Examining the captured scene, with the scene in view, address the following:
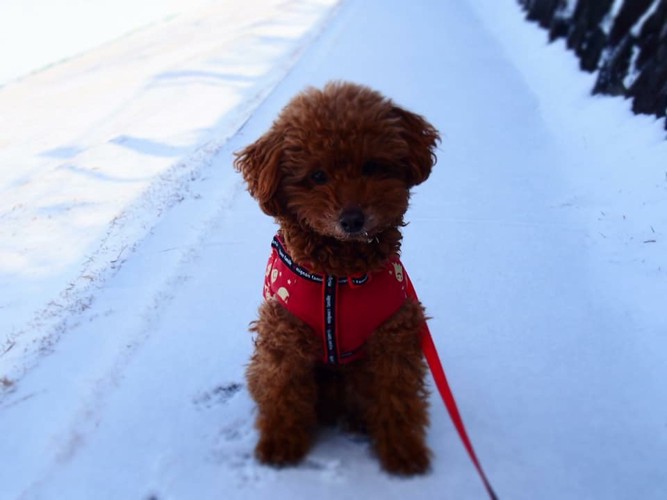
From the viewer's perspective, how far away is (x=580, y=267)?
3.01 meters

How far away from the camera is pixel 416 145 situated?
194cm

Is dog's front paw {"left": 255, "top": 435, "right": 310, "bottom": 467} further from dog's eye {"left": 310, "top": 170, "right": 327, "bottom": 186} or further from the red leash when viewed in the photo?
dog's eye {"left": 310, "top": 170, "right": 327, "bottom": 186}

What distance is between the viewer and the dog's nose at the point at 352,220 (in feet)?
5.66

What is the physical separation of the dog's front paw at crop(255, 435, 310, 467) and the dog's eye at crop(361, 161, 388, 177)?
942 mm

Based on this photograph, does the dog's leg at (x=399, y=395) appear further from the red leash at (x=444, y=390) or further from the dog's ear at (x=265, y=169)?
the dog's ear at (x=265, y=169)

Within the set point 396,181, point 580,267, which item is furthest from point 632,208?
point 396,181

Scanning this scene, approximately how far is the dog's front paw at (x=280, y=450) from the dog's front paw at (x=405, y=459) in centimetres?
29

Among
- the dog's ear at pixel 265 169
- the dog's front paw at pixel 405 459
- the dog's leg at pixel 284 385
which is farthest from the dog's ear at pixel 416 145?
the dog's front paw at pixel 405 459

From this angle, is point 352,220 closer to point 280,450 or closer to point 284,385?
point 284,385

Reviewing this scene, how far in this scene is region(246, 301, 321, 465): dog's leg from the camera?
1.92 m

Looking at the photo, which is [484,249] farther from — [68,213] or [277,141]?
[68,213]

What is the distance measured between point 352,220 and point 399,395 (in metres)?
0.66

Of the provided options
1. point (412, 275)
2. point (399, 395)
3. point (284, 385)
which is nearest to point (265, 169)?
point (284, 385)

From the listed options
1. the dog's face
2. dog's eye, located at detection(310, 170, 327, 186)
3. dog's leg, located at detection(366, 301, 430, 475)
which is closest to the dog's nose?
the dog's face
